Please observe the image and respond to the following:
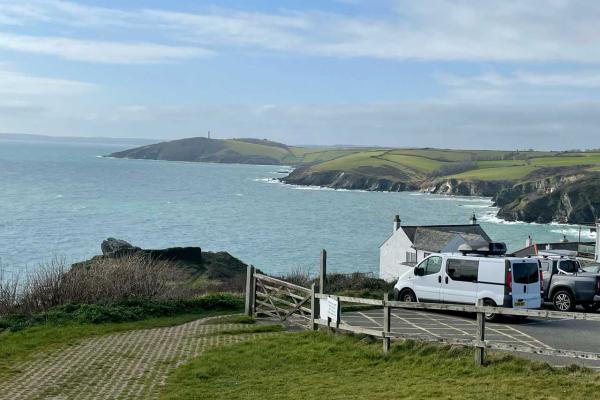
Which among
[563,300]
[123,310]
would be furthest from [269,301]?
[563,300]

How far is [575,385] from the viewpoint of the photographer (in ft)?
35.4

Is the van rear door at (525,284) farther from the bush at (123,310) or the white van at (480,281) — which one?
the bush at (123,310)

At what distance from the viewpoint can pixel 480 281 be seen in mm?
19375

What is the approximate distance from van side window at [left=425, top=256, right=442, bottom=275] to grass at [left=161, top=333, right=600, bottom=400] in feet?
19.4

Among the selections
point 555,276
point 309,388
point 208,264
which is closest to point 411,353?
point 309,388

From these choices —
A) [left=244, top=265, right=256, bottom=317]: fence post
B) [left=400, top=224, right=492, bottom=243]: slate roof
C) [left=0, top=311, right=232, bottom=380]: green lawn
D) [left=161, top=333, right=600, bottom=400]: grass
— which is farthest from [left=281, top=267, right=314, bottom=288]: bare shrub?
[left=400, top=224, right=492, bottom=243]: slate roof

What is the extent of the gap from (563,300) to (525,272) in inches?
132

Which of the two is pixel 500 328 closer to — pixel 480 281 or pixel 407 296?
pixel 480 281

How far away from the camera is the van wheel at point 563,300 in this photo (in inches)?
850

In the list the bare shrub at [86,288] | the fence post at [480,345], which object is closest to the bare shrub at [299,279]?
the bare shrub at [86,288]

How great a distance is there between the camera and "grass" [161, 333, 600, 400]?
1091 cm

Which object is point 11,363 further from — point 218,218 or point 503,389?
point 218,218

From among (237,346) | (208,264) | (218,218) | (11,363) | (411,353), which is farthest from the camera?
(218,218)

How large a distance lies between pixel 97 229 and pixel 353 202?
78175mm
